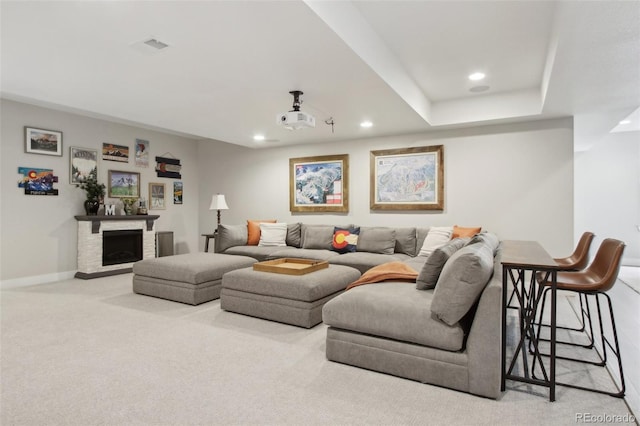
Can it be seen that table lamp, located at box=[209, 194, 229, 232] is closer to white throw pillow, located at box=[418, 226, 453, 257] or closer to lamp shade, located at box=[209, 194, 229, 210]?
lamp shade, located at box=[209, 194, 229, 210]

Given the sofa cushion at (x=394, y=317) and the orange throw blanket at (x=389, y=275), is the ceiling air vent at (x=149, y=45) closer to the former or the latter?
the sofa cushion at (x=394, y=317)

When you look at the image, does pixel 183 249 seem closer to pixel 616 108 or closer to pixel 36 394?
pixel 36 394

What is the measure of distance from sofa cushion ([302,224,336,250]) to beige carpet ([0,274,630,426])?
2.55 meters

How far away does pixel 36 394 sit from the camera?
2.20 m

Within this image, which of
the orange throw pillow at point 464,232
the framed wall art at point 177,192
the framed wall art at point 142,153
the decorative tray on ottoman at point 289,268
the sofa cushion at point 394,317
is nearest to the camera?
the sofa cushion at point 394,317

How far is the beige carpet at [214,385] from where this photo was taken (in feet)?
6.47

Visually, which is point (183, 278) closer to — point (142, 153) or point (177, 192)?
point (142, 153)

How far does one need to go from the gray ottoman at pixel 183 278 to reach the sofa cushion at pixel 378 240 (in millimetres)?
A: 1889

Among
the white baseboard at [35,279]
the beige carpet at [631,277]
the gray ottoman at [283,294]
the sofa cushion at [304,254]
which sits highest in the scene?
the sofa cushion at [304,254]

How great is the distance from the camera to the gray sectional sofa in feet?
6.98

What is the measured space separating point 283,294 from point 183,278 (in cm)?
142

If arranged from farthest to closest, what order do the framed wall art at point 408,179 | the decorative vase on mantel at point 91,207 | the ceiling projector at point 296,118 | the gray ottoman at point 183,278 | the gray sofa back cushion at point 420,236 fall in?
the decorative vase on mantel at point 91,207 → the framed wall art at point 408,179 → the gray sofa back cushion at point 420,236 → the gray ottoman at point 183,278 → the ceiling projector at point 296,118

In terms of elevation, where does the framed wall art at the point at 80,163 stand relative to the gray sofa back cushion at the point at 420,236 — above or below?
above

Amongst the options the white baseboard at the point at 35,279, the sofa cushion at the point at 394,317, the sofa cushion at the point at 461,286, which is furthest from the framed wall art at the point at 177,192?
the sofa cushion at the point at 461,286
